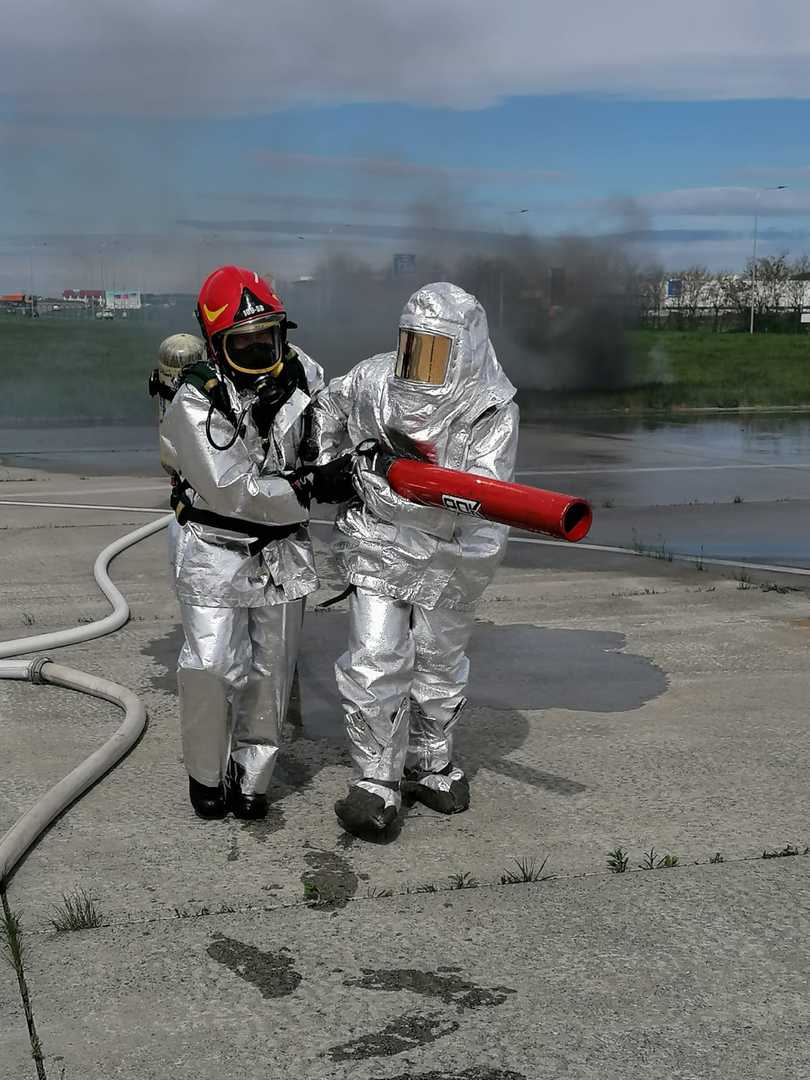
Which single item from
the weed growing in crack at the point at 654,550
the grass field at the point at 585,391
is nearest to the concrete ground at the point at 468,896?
the weed growing in crack at the point at 654,550

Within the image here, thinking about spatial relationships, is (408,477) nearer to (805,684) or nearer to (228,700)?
(228,700)

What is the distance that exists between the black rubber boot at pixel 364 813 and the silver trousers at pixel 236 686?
0.31m

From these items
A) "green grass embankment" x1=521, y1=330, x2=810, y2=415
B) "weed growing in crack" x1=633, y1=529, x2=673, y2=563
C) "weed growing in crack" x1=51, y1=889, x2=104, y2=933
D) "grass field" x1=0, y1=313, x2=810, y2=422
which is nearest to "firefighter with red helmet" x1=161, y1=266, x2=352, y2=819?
"weed growing in crack" x1=51, y1=889, x2=104, y2=933

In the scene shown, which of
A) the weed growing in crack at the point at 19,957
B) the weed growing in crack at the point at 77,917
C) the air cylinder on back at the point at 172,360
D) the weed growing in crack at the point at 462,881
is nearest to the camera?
the weed growing in crack at the point at 19,957

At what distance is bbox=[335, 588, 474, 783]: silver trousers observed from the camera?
407 cm

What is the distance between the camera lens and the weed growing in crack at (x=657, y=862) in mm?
3872

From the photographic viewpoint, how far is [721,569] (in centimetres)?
857

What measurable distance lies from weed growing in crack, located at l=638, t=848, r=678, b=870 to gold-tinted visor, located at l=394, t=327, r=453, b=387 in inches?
57.8

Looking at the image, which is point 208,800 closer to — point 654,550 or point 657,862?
point 657,862

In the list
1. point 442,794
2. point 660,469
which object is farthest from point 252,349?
point 660,469

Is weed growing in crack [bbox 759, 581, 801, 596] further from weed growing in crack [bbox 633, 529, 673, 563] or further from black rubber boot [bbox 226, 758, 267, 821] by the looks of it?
black rubber boot [bbox 226, 758, 267, 821]

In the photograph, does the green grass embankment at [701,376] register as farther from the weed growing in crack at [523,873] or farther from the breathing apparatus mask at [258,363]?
the weed growing in crack at [523,873]

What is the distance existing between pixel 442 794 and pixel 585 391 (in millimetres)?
23115

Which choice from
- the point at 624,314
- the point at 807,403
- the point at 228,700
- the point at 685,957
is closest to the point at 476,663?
the point at 228,700
